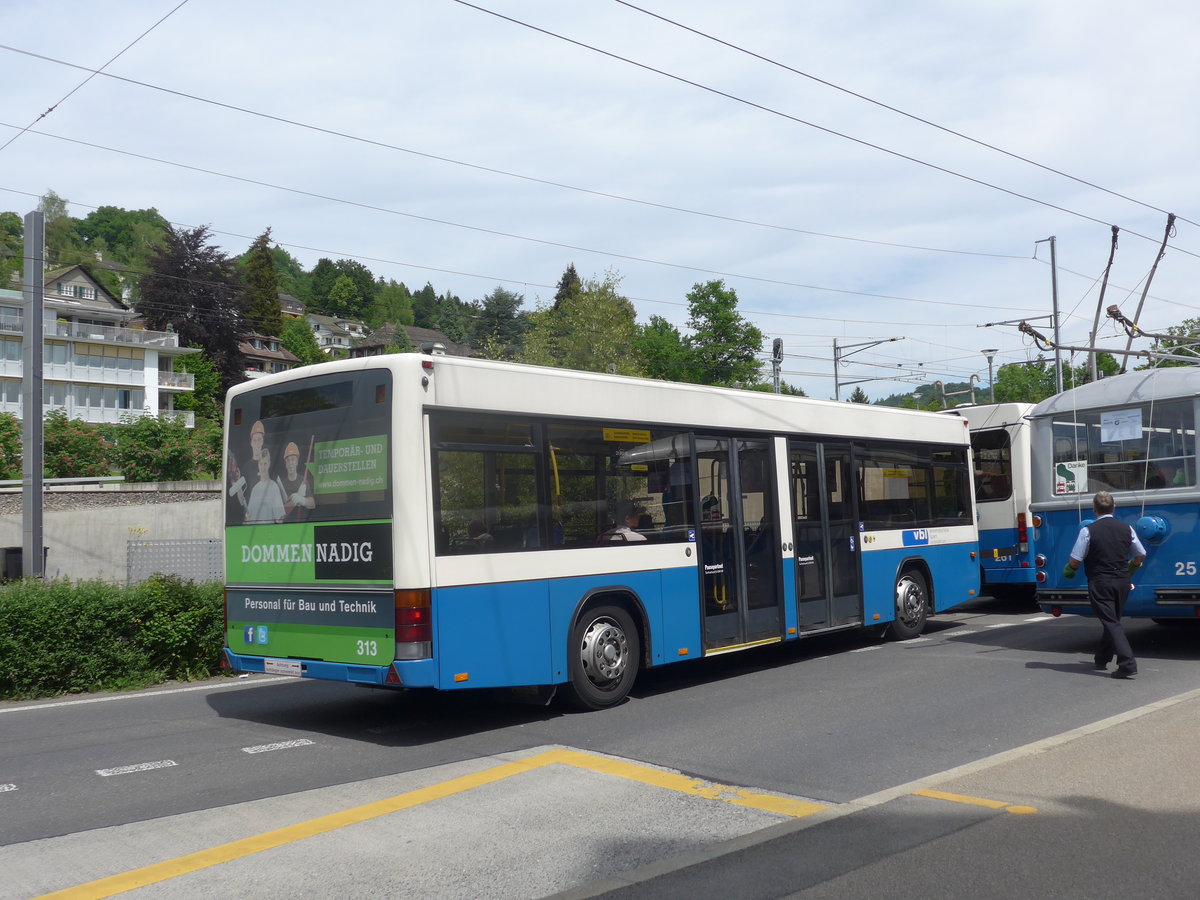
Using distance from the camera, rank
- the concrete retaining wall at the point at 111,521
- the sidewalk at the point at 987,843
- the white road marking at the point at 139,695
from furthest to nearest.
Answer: the concrete retaining wall at the point at 111,521
the white road marking at the point at 139,695
the sidewalk at the point at 987,843

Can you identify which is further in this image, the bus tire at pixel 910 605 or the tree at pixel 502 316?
the tree at pixel 502 316

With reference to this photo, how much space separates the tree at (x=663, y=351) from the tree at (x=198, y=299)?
89.2 ft

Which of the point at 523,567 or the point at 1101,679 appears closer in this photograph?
the point at 523,567

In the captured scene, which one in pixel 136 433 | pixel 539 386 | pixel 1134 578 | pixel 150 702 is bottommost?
pixel 150 702

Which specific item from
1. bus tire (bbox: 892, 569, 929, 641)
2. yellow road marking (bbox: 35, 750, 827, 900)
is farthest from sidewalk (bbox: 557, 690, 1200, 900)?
bus tire (bbox: 892, 569, 929, 641)

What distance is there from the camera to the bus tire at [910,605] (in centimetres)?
1388

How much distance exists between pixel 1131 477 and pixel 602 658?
6.71 m

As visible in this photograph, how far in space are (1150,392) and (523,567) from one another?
7.77 metres

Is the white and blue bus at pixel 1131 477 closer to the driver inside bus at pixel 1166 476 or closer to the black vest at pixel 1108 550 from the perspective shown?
the driver inside bus at pixel 1166 476

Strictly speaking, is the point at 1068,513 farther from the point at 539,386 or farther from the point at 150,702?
the point at 150,702

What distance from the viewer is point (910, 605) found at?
14055 millimetres

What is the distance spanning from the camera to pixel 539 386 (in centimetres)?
945

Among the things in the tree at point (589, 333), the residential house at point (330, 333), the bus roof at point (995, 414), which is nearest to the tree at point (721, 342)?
the tree at point (589, 333)

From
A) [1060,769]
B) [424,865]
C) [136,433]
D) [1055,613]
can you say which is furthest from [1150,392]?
[136,433]
